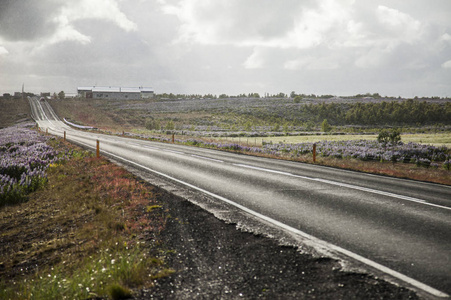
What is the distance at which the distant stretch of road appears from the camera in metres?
4.16

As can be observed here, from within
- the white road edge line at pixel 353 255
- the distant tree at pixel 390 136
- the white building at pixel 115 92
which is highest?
the white building at pixel 115 92

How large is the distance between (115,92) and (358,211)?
12588 centimetres

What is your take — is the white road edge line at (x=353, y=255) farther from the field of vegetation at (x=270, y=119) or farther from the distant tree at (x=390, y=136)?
the field of vegetation at (x=270, y=119)

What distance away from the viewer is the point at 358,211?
6477 millimetres

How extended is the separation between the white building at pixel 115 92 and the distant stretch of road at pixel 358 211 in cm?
11753

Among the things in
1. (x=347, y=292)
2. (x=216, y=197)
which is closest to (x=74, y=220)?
(x=216, y=197)

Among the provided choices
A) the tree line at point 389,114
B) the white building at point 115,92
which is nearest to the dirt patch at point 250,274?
the tree line at point 389,114

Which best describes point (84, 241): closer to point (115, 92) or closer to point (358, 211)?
point (358, 211)

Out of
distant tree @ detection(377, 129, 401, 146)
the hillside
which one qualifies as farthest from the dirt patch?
the hillside

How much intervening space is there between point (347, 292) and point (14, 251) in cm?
667

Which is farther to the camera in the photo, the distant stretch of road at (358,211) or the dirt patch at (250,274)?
the distant stretch of road at (358,211)

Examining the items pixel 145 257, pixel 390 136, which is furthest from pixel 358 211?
pixel 390 136

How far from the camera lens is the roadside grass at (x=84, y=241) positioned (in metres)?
4.10

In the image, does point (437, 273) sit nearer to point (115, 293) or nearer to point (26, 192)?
point (115, 293)
